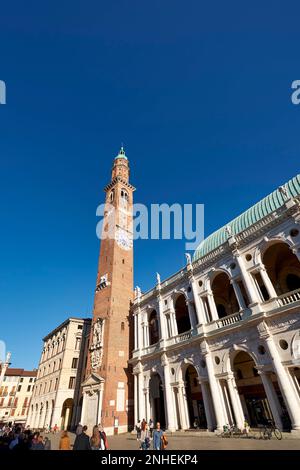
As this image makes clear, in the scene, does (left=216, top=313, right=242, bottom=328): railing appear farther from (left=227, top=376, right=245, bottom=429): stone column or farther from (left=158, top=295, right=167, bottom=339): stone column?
(left=158, top=295, right=167, bottom=339): stone column

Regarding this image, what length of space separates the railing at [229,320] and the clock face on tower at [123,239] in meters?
20.3

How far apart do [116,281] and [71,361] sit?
16652 mm

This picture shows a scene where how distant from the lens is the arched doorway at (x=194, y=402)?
77.6 ft

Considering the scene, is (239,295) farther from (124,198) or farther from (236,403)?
(124,198)

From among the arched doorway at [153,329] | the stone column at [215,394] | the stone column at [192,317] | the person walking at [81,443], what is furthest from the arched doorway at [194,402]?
the person walking at [81,443]

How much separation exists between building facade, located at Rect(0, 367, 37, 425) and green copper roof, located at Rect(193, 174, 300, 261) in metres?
65.2

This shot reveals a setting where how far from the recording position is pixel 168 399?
23266 mm

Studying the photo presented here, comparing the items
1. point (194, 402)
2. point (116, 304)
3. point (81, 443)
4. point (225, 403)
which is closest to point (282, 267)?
point (225, 403)

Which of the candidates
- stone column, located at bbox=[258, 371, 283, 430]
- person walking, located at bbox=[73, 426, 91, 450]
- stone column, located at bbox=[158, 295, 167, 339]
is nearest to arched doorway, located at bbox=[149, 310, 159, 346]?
stone column, located at bbox=[158, 295, 167, 339]

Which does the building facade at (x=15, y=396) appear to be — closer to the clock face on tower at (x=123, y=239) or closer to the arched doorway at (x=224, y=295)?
the clock face on tower at (x=123, y=239)

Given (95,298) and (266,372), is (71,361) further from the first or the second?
(266,372)

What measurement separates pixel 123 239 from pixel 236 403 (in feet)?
84.3

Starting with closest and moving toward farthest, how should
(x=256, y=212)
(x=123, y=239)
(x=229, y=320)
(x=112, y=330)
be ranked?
(x=229, y=320)
(x=256, y=212)
(x=112, y=330)
(x=123, y=239)
